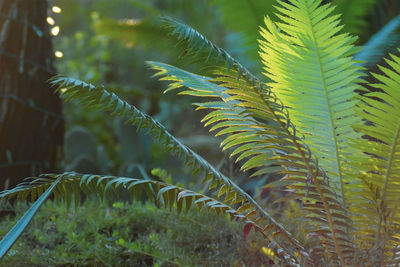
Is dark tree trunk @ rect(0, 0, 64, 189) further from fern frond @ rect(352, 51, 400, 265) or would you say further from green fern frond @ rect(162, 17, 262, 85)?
fern frond @ rect(352, 51, 400, 265)

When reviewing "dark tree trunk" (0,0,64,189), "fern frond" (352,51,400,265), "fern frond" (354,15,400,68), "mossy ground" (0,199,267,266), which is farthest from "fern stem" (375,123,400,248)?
"dark tree trunk" (0,0,64,189)

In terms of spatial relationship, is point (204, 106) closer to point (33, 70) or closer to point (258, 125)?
point (258, 125)

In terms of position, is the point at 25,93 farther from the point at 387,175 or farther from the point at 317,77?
the point at 387,175

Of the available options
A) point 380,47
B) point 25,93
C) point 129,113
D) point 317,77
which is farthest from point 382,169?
point 25,93

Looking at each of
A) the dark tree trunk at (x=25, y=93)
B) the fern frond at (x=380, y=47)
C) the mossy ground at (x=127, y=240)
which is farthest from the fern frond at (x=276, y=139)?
the fern frond at (x=380, y=47)

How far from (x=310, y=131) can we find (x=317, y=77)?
0.24 m

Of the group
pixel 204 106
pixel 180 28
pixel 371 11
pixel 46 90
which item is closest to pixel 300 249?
pixel 204 106

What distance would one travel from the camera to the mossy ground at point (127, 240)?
2.11 meters

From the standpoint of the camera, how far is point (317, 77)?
1806mm

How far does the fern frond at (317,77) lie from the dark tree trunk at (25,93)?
6.03ft

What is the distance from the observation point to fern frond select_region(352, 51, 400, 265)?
1743mm

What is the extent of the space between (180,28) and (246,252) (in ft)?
3.39

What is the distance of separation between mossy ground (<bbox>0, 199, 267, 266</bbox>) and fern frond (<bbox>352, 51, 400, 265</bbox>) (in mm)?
516

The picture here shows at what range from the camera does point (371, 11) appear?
5762 millimetres
